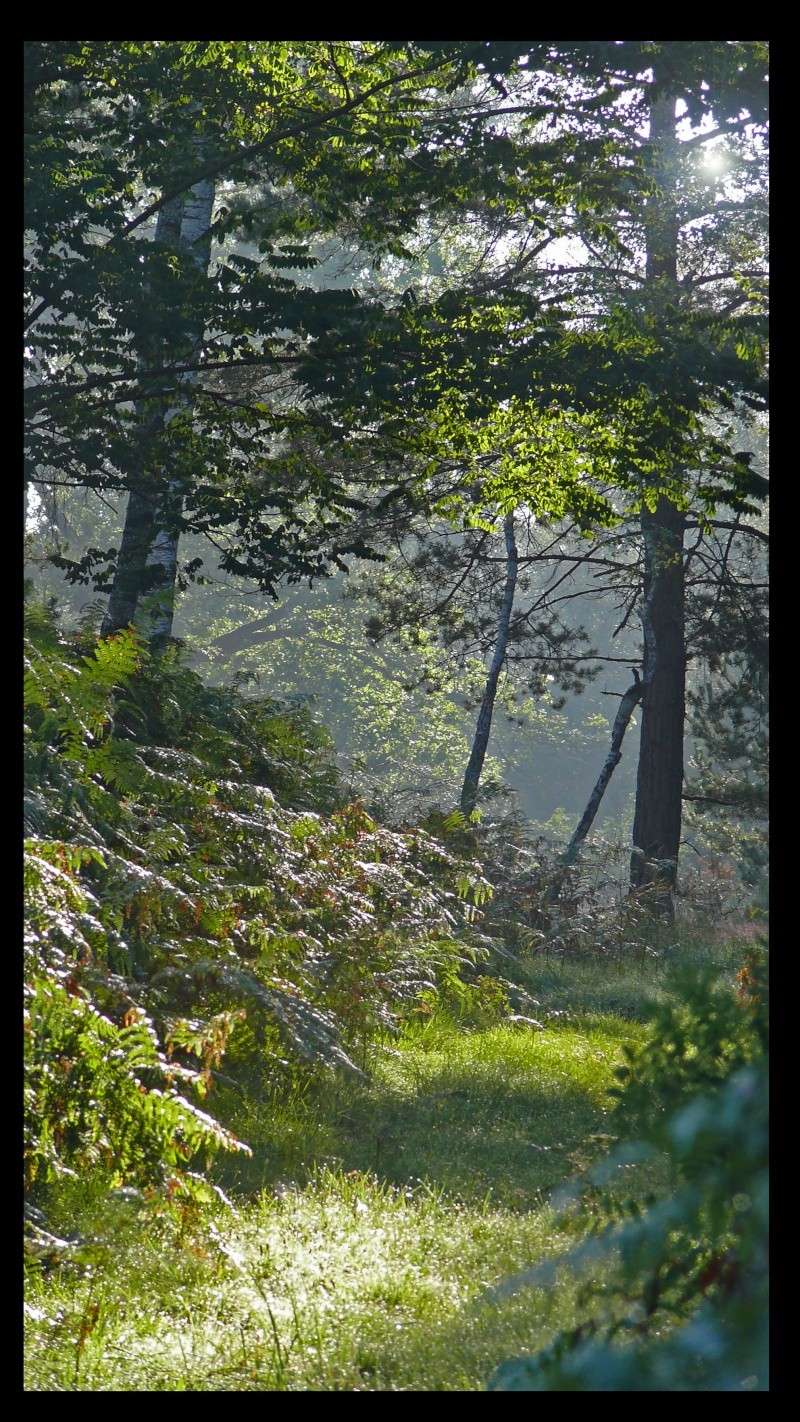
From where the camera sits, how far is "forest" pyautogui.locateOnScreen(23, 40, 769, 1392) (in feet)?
10.0

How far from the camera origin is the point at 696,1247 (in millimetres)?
2293

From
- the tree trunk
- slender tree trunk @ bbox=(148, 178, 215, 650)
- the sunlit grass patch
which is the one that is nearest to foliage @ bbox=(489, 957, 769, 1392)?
the sunlit grass patch

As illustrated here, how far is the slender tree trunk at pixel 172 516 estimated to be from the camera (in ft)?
29.3

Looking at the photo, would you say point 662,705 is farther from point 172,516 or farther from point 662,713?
point 172,516

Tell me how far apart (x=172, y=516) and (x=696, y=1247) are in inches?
295

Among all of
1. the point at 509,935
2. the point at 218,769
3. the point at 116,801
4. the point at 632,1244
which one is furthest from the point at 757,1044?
the point at 509,935

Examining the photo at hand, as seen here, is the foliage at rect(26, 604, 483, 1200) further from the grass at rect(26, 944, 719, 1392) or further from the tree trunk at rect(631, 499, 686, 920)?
the tree trunk at rect(631, 499, 686, 920)

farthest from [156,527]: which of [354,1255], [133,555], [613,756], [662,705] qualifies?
[662,705]

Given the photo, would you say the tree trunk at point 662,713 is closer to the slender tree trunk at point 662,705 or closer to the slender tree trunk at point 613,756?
the slender tree trunk at point 662,705

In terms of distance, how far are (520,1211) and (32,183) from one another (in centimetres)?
661

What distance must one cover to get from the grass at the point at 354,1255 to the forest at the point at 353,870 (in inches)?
0.7

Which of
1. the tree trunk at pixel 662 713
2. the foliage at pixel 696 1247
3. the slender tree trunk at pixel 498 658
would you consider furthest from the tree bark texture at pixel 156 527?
the foliage at pixel 696 1247

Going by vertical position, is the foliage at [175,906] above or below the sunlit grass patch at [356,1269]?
above

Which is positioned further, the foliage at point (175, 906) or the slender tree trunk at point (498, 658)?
the slender tree trunk at point (498, 658)
